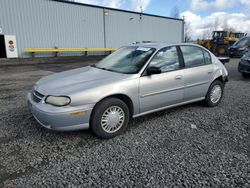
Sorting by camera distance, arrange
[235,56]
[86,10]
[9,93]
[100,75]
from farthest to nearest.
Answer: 1. [86,10]
2. [235,56]
3. [9,93]
4. [100,75]

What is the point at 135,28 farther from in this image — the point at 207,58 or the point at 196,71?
the point at 196,71

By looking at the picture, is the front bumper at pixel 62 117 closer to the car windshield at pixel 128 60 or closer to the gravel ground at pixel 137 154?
the gravel ground at pixel 137 154

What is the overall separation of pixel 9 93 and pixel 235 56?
1715 cm

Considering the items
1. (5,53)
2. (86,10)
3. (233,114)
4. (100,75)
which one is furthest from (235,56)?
(5,53)

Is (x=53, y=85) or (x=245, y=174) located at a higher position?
(x=53, y=85)

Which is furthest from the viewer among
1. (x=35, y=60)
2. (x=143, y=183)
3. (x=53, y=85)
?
(x=35, y=60)

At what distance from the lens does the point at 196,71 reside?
14.5 feet

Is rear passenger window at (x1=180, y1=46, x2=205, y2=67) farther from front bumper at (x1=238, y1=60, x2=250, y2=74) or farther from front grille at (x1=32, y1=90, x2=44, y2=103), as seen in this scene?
front bumper at (x1=238, y1=60, x2=250, y2=74)

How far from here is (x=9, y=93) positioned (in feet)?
20.2

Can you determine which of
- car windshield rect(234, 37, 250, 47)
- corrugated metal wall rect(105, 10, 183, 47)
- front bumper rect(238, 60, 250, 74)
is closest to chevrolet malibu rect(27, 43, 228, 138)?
front bumper rect(238, 60, 250, 74)

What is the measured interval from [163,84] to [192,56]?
114cm

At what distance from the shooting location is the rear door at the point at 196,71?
14.1ft

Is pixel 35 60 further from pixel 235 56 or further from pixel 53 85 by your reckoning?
pixel 235 56

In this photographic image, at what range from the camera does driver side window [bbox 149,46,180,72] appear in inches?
153
